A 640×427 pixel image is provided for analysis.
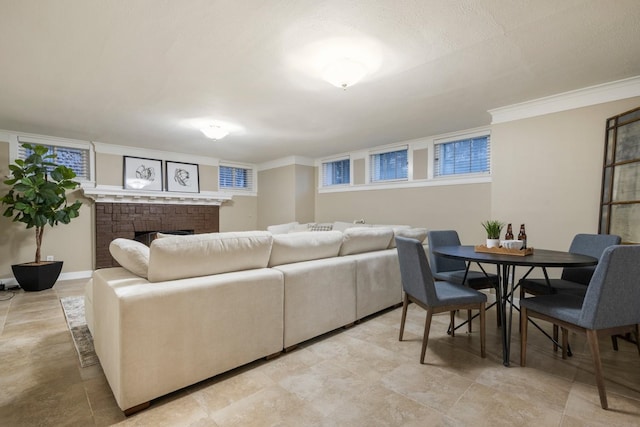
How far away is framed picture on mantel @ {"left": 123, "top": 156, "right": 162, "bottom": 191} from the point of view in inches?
216

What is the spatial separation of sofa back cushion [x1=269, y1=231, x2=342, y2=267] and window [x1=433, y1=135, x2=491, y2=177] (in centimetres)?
287

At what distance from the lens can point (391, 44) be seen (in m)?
Result: 2.18

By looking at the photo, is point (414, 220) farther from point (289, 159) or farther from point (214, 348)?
point (214, 348)

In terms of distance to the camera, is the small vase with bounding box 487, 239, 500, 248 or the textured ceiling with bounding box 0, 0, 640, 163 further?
the small vase with bounding box 487, 239, 500, 248

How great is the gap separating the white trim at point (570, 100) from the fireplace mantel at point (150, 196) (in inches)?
216

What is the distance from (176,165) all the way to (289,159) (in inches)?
93.4

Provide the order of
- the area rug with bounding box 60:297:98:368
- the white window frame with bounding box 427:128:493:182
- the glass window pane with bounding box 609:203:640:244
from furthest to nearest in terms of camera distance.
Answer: the white window frame with bounding box 427:128:493:182, the glass window pane with bounding box 609:203:640:244, the area rug with bounding box 60:297:98:368

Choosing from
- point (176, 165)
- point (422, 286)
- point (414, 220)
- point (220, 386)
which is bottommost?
point (220, 386)

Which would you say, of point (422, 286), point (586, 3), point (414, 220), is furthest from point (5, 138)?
point (586, 3)

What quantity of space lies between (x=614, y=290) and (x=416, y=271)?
108cm

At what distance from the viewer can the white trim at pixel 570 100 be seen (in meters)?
2.82

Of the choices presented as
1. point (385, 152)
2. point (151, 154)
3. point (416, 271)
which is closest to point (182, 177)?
point (151, 154)

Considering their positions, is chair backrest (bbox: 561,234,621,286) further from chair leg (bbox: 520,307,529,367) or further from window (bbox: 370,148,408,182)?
window (bbox: 370,148,408,182)

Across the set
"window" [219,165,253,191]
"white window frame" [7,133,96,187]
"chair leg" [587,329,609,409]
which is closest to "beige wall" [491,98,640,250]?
"chair leg" [587,329,609,409]
